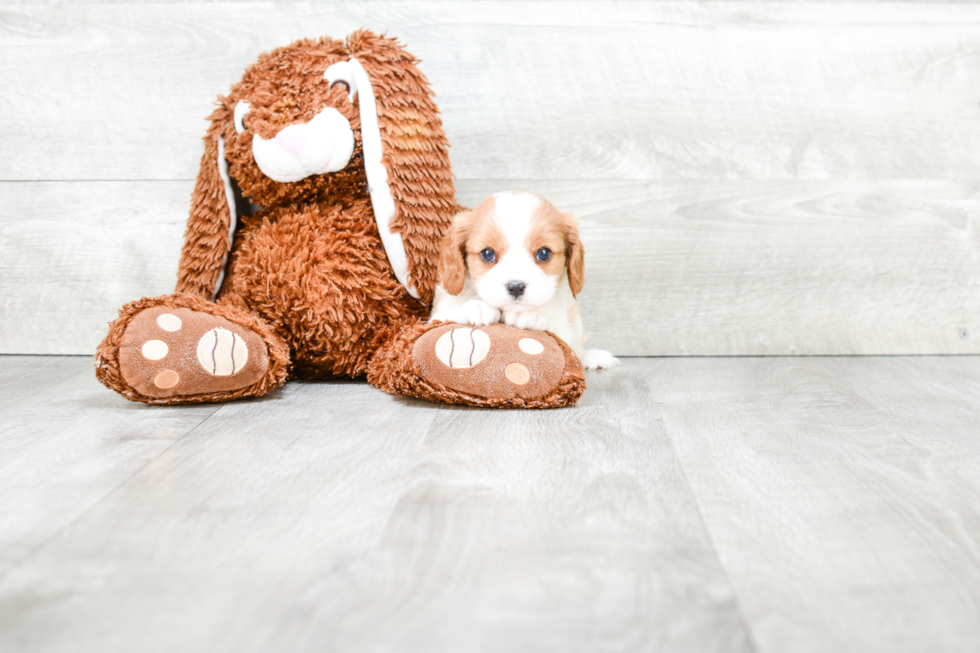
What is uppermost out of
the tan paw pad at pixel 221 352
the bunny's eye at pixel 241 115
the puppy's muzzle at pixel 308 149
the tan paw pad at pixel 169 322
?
the bunny's eye at pixel 241 115

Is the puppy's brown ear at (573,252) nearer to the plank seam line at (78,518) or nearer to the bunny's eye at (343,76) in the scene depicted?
the bunny's eye at (343,76)

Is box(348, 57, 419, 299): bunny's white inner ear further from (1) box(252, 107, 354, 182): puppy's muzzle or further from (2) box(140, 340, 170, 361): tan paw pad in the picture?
(2) box(140, 340, 170, 361): tan paw pad

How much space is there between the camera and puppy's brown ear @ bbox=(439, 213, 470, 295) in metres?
1.13

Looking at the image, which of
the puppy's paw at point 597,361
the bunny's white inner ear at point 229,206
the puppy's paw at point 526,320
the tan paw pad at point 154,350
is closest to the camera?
the tan paw pad at point 154,350

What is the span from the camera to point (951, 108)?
150 cm

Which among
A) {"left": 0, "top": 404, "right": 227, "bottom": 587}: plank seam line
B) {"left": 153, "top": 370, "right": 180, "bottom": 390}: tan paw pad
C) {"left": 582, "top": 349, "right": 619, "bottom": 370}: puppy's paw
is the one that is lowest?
{"left": 582, "top": 349, "right": 619, "bottom": 370}: puppy's paw

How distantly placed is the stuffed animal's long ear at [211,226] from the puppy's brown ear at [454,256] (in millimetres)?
401

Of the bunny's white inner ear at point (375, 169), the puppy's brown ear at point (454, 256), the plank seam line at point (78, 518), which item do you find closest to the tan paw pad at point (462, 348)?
the puppy's brown ear at point (454, 256)

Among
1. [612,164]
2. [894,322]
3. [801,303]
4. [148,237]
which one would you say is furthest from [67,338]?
[894,322]

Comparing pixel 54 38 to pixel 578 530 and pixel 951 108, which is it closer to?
pixel 578 530

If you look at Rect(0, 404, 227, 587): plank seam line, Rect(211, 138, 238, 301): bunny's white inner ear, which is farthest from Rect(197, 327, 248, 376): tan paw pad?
Rect(211, 138, 238, 301): bunny's white inner ear

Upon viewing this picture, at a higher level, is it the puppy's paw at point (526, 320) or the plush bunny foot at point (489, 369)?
the puppy's paw at point (526, 320)

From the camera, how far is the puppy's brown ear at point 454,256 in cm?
113

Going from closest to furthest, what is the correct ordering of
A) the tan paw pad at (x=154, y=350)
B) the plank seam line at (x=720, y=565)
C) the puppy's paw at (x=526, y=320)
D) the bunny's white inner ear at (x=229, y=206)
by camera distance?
the plank seam line at (x=720, y=565) → the tan paw pad at (x=154, y=350) → the puppy's paw at (x=526, y=320) → the bunny's white inner ear at (x=229, y=206)
